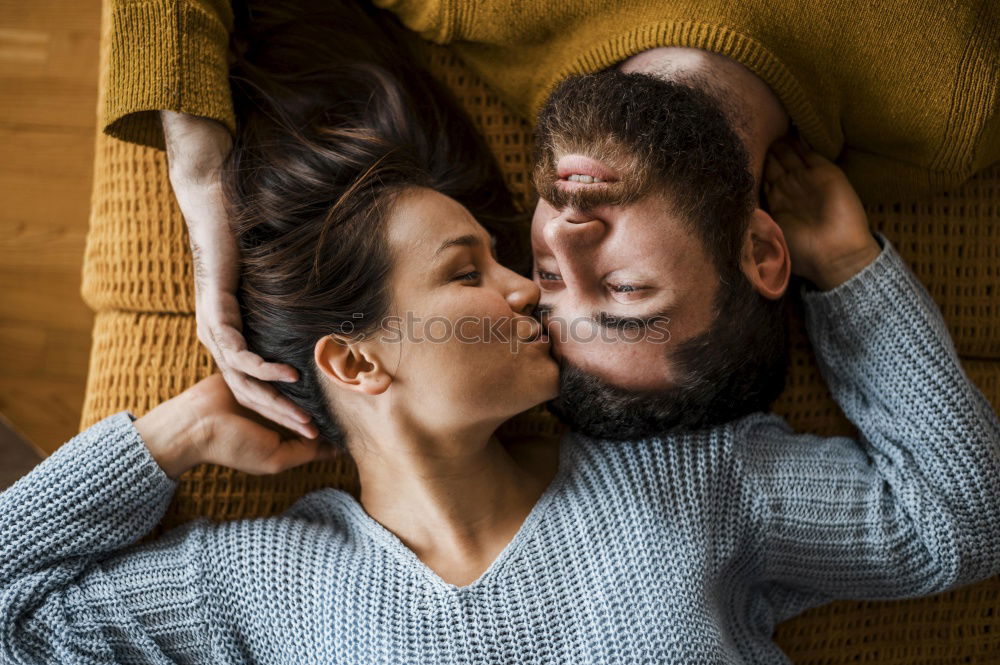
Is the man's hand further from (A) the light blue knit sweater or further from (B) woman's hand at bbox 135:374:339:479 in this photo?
(B) woman's hand at bbox 135:374:339:479

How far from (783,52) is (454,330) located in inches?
27.5

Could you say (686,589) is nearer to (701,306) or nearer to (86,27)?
(701,306)

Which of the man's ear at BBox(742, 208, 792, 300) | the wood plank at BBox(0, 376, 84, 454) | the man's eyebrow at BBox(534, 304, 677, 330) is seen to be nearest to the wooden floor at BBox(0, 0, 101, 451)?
the wood plank at BBox(0, 376, 84, 454)

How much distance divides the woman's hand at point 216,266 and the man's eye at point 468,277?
0.29m

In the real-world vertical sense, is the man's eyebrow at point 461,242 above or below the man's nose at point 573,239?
below

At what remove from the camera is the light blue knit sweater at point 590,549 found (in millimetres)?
1197

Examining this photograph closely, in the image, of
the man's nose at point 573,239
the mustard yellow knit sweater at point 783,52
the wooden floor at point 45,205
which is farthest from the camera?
the wooden floor at point 45,205

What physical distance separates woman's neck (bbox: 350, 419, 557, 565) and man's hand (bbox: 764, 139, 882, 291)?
0.61m

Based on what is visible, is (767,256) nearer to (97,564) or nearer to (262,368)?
(262,368)

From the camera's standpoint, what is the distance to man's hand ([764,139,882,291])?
4.34ft

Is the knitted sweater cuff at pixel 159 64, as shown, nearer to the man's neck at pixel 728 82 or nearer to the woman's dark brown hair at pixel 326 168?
the woman's dark brown hair at pixel 326 168

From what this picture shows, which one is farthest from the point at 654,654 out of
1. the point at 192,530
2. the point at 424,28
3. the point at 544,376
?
the point at 424,28

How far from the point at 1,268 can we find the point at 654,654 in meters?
1.62

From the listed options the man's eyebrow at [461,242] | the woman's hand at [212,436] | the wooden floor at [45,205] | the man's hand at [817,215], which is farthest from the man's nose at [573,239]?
the wooden floor at [45,205]
